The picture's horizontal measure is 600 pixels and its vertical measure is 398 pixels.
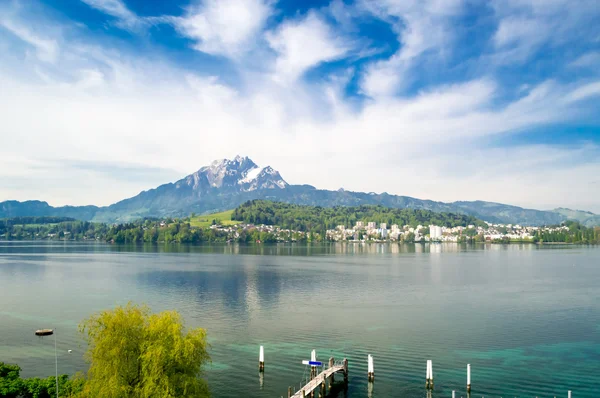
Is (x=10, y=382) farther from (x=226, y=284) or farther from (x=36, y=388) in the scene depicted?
(x=226, y=284)

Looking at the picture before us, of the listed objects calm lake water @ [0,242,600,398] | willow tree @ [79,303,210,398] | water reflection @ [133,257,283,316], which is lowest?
calm lake water @ [0,242,600,398]

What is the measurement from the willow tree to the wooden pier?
28.5ft

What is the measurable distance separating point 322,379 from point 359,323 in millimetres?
23122

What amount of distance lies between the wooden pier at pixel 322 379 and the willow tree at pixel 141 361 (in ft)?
28.5

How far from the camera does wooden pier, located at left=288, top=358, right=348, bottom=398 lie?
33.9 meters

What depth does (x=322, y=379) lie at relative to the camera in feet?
118

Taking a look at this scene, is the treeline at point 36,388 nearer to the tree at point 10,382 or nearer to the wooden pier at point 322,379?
the tree at point 10,382

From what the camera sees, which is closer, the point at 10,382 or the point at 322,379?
the point at 10,382

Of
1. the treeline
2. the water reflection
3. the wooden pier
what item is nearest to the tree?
the treeline

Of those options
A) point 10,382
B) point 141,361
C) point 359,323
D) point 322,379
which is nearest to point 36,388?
point 10,382

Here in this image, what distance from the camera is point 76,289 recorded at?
87000 mm

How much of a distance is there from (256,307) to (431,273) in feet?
203

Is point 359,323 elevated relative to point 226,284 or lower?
lower

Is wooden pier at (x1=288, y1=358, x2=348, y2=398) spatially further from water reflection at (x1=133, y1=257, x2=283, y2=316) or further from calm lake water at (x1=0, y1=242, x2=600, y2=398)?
water reflection at (x1=133, y1=257, x2=283, y2=316)
